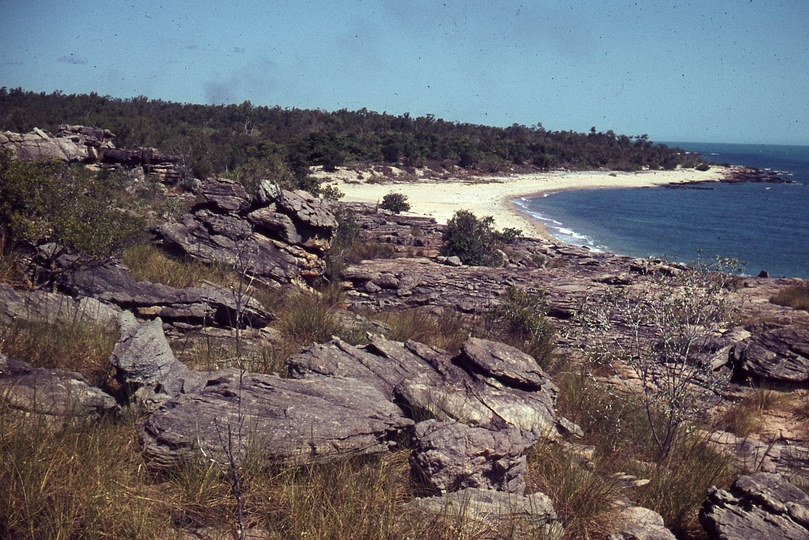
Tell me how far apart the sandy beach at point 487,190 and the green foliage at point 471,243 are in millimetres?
9973

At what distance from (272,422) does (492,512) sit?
147 centimetres

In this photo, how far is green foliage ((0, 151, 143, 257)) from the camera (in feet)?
21.0

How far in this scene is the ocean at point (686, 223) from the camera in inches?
1323

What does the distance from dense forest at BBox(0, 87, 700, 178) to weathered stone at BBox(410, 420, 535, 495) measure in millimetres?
16056

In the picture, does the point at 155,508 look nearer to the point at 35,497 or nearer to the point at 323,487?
the point at 35,497

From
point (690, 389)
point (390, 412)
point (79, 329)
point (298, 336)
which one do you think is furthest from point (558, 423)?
point (79, 329)

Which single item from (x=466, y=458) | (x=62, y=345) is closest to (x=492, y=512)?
(x=466, y=458)

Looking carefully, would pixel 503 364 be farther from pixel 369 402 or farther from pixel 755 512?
pixel 755 512

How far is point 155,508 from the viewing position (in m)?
2.91

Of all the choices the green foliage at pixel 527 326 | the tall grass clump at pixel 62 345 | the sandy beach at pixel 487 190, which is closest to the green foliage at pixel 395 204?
the sandy beach at pixel 487 190

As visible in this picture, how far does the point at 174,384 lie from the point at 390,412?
1.61 meters

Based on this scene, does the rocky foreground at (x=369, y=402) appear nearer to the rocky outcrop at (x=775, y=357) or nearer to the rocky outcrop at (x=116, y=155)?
the rocky outcrop at (x=775, y=357)

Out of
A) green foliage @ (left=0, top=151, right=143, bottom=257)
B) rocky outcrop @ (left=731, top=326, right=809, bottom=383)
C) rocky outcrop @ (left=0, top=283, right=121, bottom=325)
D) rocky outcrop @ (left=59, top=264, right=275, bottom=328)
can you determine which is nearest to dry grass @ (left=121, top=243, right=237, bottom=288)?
green foliage @ (left=0, top=151, right=143, bottom=257)

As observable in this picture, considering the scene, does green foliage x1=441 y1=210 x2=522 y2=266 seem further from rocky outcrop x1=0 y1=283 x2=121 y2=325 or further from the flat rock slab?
the flat rock slab
